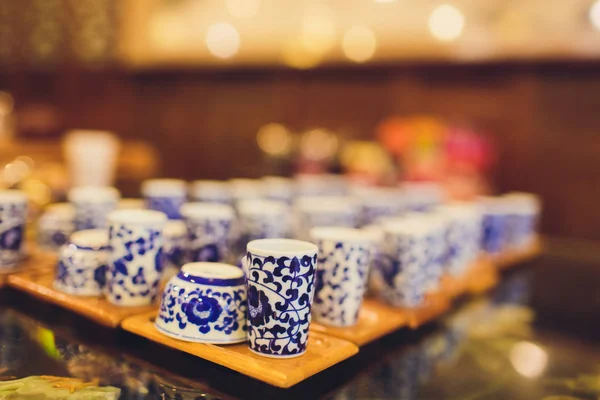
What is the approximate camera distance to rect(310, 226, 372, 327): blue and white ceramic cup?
998 millimetres

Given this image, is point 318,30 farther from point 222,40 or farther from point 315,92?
point 222,40

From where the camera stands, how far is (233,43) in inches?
175

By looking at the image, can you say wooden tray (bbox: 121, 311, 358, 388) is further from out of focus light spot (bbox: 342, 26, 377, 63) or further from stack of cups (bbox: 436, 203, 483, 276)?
out of focus light spot (bbox: 342, 26, 377, 63)

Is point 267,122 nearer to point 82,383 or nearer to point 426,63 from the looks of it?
point 426,63

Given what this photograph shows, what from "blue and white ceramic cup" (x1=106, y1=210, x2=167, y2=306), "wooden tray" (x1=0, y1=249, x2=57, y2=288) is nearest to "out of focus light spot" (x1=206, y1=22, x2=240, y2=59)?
"wooden tray" (x1=0, y1=249, x2=57, y2=288)

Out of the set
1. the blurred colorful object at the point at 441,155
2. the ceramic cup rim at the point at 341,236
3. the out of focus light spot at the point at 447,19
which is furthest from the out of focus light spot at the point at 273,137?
the ceramic cup rim at the point at 341,236

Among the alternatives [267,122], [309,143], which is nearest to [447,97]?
[309,143]

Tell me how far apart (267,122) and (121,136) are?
166 centimetres

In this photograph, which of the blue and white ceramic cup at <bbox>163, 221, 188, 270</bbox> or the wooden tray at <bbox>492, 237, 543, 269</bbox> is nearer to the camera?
the blue and white ceramic cup at <bbox>163, 221, 188, 270</bbox>

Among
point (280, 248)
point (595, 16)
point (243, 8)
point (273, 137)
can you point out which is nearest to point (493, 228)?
point (280, 248)

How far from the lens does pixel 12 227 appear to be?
1.16m

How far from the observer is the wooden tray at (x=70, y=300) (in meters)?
0.98

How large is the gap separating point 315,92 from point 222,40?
Result: 35.9 inches

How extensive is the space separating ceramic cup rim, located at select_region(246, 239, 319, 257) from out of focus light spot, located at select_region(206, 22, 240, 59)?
367 centimetres
